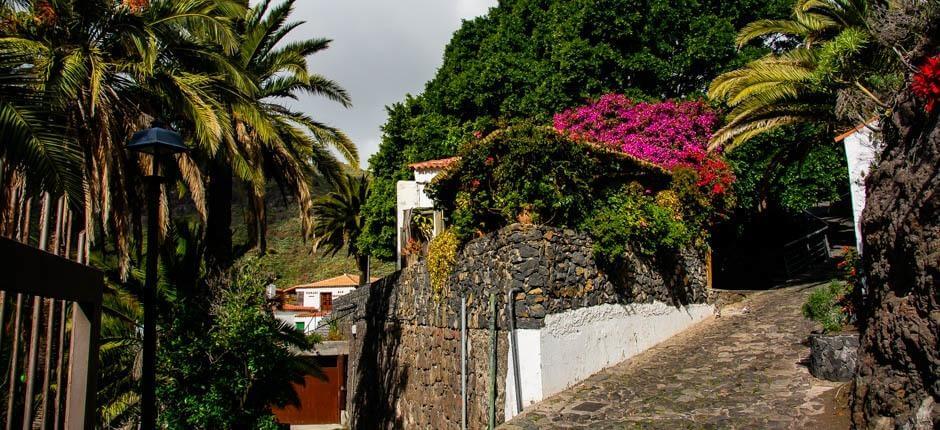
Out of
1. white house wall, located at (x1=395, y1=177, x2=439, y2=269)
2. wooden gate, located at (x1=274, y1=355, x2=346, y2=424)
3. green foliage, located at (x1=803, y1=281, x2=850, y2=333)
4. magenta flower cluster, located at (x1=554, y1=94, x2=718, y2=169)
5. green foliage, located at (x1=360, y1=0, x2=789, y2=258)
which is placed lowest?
wooden gate, located at (x1=274, y1=355, x2=346, y2=424)

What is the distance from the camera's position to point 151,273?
707 centimetres

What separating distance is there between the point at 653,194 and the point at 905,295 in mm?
7709

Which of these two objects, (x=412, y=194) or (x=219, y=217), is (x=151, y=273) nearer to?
(x=219, y=217)

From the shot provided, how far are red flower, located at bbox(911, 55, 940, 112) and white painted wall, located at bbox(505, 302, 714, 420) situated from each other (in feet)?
17.5

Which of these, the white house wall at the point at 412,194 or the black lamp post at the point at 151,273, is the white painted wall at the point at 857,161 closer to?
the white house wall at the point at 412,194

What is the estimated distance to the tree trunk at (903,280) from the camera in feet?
18.7

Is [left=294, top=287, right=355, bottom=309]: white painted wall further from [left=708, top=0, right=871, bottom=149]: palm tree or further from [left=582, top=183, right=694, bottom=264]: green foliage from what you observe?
[left=708, top=0, right=871, bottom=149]: palm tree

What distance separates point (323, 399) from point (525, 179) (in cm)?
1846

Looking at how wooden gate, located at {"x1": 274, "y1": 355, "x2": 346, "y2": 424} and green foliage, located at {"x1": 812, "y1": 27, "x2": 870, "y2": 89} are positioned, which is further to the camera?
wooden gate, located at {"x1": 274, "y1": 355, "x2": 346, "y2": 424}

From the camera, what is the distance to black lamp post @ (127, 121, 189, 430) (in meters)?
6.88

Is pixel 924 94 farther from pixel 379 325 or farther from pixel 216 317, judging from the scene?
pixel 379 325

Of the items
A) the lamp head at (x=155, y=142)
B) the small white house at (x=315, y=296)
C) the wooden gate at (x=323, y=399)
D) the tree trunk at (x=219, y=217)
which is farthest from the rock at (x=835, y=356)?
the small white house at (x=315, y=296)

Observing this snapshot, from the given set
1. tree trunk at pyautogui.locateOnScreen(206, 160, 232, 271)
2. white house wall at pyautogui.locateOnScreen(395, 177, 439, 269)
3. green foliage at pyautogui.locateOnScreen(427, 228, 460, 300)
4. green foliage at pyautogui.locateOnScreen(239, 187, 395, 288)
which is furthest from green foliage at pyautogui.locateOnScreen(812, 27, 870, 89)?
green foliage at pyautogui.locateOnScreen(239, 187, 395, 288)

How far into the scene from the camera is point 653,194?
13906 mm
